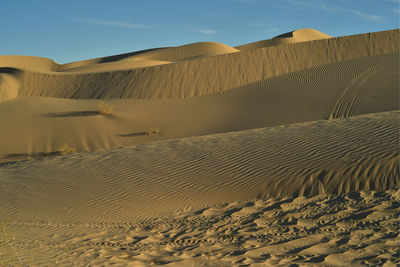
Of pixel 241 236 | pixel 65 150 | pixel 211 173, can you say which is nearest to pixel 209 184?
pixel 211 173

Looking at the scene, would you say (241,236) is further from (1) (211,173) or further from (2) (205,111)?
(2) (205,111)

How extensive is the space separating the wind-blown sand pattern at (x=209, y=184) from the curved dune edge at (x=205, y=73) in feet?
15.4

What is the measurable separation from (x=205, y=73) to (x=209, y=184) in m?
18.8

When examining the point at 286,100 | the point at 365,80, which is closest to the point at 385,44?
the point at 365,80

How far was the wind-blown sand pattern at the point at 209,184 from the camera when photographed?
17.5 ft

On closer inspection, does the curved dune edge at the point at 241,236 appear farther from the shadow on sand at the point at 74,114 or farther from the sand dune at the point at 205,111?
the shadow on sand at the point at 74,114

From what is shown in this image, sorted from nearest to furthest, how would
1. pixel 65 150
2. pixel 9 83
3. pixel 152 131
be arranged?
pixel 65 150 → pixel 152 131 → pixel 9 83

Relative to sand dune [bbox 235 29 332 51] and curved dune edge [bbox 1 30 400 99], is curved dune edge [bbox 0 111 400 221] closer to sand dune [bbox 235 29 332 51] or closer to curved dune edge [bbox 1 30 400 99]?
curved dune edge [bbox 1 30 400 99]

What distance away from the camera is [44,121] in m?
18.6

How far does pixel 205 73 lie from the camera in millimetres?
26547

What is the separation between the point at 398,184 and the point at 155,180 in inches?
203

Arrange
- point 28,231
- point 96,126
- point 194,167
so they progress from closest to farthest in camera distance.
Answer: point 28,231 < point 194,167 < point 96,126

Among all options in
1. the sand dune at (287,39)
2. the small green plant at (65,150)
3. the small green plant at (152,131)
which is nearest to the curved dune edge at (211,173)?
the small green plant at (65,150)

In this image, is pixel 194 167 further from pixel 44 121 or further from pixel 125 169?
pixel 44 121
